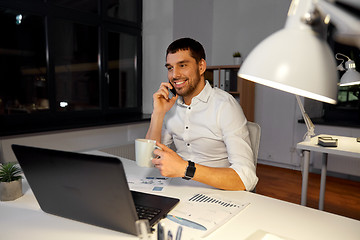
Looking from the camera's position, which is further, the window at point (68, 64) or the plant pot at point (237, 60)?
the plant pot at point (237, 60)

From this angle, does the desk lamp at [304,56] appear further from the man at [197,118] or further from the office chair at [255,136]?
the office chair at [255,136]

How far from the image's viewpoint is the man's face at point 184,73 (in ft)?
5.21

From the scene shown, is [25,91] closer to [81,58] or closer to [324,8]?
[81,58]

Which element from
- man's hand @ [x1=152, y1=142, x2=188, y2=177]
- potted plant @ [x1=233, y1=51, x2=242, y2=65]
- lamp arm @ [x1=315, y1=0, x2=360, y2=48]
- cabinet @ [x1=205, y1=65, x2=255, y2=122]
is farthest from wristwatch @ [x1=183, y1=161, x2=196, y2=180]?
potted plant @ [x1=233, y1=51, x2=242, y2=65]

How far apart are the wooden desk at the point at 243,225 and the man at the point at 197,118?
35cm

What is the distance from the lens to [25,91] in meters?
2.81

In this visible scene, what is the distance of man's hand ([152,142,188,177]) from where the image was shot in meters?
1.02

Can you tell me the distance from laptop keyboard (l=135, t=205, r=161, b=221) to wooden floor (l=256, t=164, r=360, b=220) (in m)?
2.36

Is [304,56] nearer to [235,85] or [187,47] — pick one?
[187,47]

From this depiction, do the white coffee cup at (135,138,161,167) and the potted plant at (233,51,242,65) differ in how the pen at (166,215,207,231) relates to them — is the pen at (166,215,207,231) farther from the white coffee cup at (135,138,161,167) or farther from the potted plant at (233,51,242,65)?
the potted plant at (233,51,242,65)

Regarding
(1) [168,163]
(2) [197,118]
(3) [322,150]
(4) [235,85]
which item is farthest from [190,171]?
(4) [235,85]

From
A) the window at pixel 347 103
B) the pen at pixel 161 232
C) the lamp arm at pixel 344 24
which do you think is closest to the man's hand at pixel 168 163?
the pen at pixel 161 232

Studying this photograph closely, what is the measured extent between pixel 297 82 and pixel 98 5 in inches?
129

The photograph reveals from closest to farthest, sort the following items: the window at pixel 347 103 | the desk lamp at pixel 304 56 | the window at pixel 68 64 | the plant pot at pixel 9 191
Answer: the desk lamp at pixel 304 56, the plant pot at pixel 9 191, the window at pixel 68 64, the window at pixel 347 103
